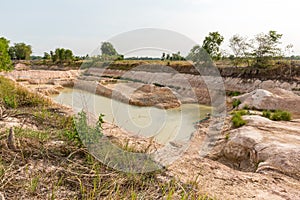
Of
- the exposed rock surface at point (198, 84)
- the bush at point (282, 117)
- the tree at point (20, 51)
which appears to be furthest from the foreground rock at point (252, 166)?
the tree at point (20, 51)

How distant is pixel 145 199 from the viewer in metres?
2.90

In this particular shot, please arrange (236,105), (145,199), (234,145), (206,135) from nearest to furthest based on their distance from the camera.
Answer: (145,199), (234,145), (206,135), (236,105)

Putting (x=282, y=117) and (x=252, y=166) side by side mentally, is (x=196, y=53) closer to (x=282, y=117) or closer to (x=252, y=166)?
(x=252, y=166)

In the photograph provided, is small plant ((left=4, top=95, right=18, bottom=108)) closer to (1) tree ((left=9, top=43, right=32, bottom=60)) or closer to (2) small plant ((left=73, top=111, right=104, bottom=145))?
(2) small plant ((left=73, top=111, right=104, bottom=145))

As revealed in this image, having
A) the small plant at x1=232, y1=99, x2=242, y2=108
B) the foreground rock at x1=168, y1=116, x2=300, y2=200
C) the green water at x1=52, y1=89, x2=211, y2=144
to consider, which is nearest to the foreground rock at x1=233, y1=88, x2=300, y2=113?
the small plant at x1=232, y1=99, x2=242, y2=108

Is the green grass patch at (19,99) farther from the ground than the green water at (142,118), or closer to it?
farther from the ground

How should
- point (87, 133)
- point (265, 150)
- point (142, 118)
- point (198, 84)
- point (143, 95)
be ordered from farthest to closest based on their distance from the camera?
1. point (198, 84)
2. point (143, 95)
3. point (142, 118)
4. point (265, 150)
5. point (87, 133)

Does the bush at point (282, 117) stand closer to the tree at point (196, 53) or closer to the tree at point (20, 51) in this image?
the tree at point (196, 53)

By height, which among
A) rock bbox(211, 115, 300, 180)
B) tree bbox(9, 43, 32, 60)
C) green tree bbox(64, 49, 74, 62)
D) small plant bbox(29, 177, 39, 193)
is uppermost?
tree bbox(9, 43, 32, 60)

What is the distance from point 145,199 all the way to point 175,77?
1608 cm

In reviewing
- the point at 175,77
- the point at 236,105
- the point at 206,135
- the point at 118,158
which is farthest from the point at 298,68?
the point at 118,158

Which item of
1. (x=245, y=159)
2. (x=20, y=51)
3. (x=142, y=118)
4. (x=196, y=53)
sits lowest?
(x=245, y=159)

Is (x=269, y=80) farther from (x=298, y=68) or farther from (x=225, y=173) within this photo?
(x=225, y=173)

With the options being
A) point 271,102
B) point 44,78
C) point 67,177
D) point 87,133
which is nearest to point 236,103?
point 271,102
